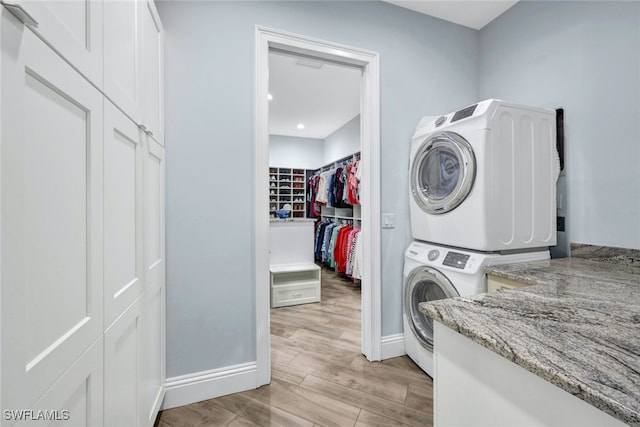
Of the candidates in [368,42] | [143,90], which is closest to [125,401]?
[143,90]

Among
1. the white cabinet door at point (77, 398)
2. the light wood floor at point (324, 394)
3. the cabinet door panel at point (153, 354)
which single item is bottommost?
the light wood floor at point (324, 394)

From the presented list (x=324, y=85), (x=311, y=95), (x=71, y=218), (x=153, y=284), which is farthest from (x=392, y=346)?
(x=311, y=95)

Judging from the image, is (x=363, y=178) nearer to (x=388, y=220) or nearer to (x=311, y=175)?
(x=388, y=220)

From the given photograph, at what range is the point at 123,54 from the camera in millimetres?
937

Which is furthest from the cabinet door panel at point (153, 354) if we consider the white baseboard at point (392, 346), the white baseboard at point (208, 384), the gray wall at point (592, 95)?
the gray wall at point (592, 95)

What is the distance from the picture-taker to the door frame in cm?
172

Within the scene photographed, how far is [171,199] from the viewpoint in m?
1.57

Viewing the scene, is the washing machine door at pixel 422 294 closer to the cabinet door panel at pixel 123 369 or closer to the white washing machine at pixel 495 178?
the white washing machine at pixel 495 178

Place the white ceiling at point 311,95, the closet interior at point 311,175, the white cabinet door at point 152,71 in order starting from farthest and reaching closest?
the closet interior at point 311,175 → the white ceiling at point 311,95 → the white cabinet door at point 152,71

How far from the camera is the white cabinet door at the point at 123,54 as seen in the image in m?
0.82

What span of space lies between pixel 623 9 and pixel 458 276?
174 centimetres

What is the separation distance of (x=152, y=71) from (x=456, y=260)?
6.28 ft

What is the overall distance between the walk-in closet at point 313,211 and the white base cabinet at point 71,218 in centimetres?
124

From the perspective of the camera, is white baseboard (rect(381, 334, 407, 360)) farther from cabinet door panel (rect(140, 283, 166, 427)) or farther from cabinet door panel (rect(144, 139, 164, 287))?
cabinet door panel (rect(144, 139, 164, 287))
